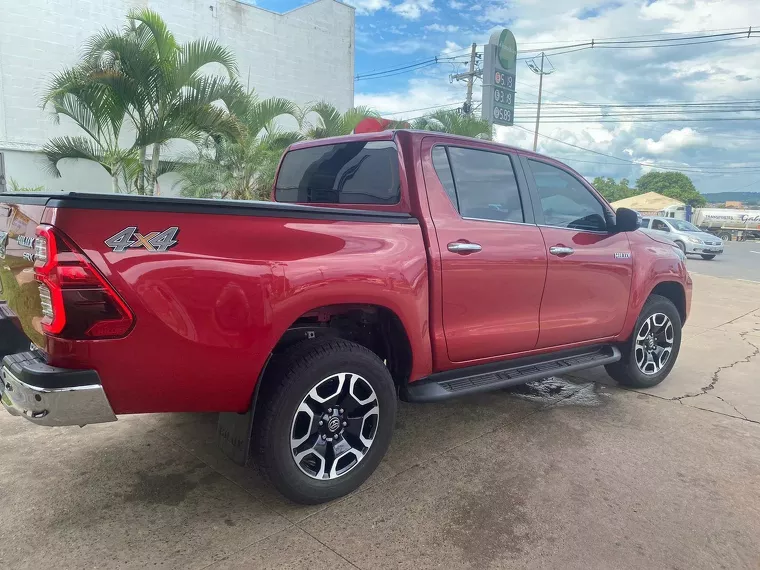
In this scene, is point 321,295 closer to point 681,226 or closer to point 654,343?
point 654,343

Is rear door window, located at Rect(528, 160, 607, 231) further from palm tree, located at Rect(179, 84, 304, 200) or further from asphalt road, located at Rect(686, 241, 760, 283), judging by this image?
asphalt road, located at Rect(686, 241, 760, 283)

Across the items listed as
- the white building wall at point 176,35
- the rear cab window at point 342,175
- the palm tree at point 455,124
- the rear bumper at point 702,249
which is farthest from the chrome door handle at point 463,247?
the rear bumper at point 702,249

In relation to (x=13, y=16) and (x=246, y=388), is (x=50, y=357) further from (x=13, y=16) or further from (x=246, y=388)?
(x=13, y=16)

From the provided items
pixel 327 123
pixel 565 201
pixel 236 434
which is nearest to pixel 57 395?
pixel 236 434

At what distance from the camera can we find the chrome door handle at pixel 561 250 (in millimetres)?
3785

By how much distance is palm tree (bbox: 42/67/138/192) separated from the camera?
8.71m

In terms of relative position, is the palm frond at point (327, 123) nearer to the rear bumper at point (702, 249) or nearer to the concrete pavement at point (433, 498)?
the concrete pavement at point (433, 498)

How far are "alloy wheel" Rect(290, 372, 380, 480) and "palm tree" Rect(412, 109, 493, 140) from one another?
13519mm

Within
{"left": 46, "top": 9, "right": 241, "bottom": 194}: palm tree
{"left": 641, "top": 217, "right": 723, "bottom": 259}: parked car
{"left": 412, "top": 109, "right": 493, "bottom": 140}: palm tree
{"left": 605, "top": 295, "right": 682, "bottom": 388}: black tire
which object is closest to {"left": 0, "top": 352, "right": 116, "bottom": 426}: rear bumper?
{"left": 605, "top": 295, "right": 682, "bottom": 388}: black tire

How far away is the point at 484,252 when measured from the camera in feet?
11.0

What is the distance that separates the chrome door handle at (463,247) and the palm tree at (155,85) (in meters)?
7.35

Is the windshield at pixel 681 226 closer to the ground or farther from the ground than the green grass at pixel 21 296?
closer to the ground

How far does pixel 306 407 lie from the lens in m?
2.71

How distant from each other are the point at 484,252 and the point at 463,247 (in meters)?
0.18
